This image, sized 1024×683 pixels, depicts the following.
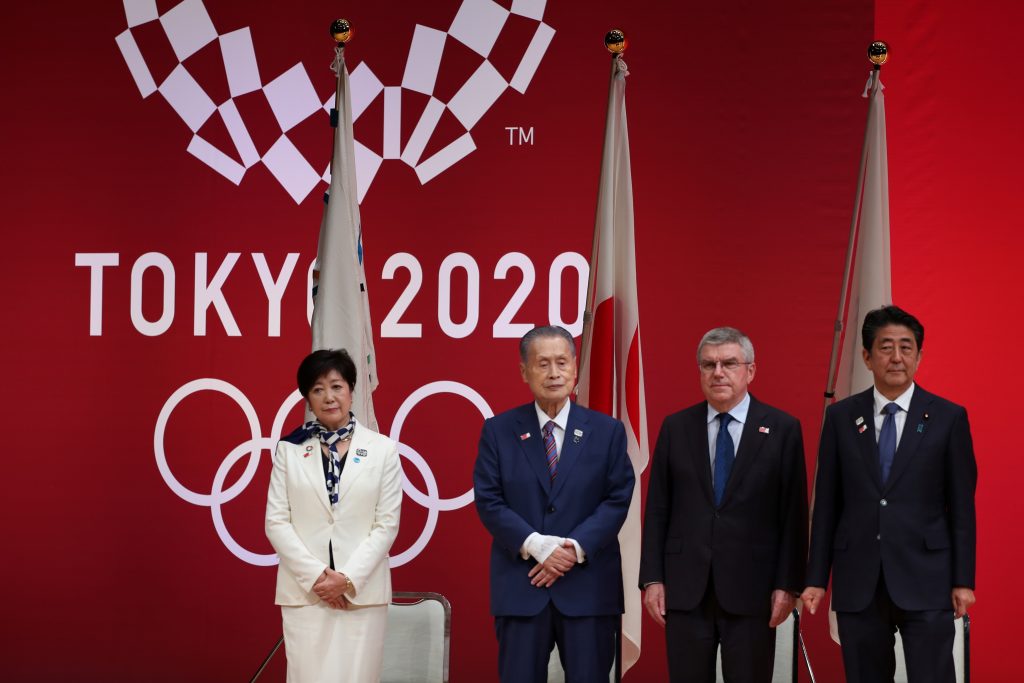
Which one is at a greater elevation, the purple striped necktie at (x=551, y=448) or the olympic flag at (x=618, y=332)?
the olympic flag at (x=618, y=332)

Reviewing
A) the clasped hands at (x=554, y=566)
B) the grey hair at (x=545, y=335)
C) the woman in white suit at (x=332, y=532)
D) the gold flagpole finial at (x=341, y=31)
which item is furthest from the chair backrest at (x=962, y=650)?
the gold flagpole finial at (x=341, y=31)

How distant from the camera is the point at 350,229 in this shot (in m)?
4.33

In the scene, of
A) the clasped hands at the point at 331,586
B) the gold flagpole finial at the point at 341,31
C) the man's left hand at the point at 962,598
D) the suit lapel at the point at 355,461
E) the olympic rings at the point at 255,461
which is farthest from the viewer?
the olympic rings at the point at 255,461

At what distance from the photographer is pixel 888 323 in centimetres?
328

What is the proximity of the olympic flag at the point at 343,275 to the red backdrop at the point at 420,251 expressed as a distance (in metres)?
0.60

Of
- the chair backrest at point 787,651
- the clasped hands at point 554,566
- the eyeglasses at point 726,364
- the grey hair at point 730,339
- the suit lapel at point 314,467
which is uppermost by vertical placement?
the grey hair at point 730,339

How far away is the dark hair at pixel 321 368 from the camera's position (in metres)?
3.62

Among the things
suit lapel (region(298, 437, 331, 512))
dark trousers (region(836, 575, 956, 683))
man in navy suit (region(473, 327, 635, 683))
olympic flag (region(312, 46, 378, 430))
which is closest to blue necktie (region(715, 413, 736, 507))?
man in navy suit (region(473, 327, 635, 683))

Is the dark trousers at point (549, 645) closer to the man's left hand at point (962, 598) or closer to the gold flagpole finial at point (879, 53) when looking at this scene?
the man's left hand at point (962, 598)

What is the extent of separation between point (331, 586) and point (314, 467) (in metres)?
0.40

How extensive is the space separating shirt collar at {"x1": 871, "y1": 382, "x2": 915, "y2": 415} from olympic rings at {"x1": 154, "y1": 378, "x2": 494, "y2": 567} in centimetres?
201

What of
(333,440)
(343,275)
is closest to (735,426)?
(333,440)

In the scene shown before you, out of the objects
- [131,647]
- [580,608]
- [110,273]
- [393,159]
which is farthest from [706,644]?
[110,273]

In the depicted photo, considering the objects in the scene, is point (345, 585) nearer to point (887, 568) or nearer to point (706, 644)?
point (706, 644)
